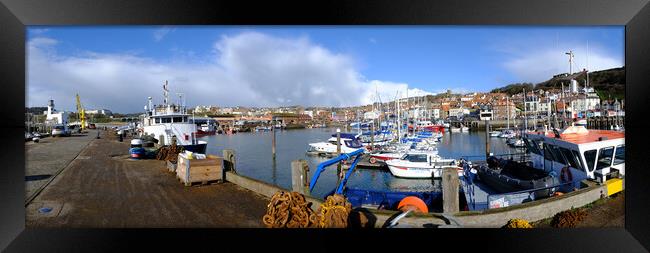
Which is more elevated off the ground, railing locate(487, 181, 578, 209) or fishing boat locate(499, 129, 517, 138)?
fishing boat locate(499, 129, 517, 138)

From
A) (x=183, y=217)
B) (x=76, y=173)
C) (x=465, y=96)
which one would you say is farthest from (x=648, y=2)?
(x=465, y=96)

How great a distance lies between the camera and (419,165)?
13117 millimetres

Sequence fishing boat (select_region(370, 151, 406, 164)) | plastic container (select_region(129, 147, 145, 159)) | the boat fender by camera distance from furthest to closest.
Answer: fishing boat (select_region(370, 151, 406, 164)) < plastic container (select_region(129, 147, 145, 159)) < the boat fender

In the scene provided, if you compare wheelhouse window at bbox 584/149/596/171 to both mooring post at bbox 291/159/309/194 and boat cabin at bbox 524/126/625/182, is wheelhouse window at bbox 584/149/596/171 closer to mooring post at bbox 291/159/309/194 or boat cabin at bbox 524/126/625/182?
boat cabin at bbox 524/126/625/182

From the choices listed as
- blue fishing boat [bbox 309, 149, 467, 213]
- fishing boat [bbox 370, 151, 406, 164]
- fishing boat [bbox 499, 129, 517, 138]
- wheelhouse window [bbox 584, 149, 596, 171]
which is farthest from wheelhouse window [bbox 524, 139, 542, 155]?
fishing boat [bbox 499, 129, 517, 138]

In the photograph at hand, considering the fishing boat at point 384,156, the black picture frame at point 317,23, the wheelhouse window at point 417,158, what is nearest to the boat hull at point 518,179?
the black picture frame at point 317,23

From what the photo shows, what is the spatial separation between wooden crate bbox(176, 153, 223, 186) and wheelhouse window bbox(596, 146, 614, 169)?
609cm

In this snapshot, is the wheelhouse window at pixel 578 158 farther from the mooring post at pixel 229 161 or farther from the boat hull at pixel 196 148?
the boat hull at pixel 196 148

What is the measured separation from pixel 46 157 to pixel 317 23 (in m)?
7.97

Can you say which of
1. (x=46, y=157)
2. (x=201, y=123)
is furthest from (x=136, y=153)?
(x=201, y=123)

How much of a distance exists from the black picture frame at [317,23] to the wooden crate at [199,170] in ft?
5.24

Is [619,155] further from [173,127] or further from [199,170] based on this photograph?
[173,127]

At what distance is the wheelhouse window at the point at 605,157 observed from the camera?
5941 mm

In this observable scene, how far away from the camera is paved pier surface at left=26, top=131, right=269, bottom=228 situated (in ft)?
15.0
